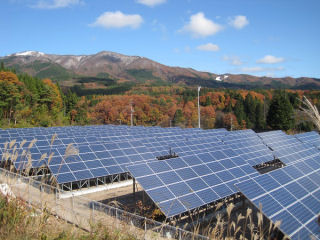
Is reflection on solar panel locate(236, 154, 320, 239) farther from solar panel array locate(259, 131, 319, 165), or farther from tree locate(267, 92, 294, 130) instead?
tree locate(267, 92, 294, 130)

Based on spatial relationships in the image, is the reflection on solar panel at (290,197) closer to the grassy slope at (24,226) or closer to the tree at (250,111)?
the grassy slope at (24,226)

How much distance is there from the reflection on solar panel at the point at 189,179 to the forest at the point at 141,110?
35548mm

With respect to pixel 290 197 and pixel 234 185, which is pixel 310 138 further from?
pixel 234 185

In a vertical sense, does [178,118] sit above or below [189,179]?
below

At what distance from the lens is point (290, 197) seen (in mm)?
8961

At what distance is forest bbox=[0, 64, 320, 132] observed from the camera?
50.5 metres

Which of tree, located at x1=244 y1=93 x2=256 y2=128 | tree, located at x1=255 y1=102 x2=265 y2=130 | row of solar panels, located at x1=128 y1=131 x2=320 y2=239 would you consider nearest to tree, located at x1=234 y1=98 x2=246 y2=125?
tree, located at x1=244 y1=93 x2=256 y2=128

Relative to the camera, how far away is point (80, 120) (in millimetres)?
64875

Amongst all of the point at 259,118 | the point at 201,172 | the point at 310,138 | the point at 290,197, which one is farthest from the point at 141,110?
the point at 290,197

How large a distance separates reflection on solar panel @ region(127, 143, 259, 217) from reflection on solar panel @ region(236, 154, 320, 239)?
1852 millimetres

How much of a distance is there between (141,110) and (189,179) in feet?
197

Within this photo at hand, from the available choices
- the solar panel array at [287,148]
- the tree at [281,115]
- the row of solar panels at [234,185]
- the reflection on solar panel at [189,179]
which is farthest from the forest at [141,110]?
the reflection on solar panel at [189,179]

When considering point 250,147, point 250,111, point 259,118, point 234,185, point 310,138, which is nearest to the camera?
point 234,185

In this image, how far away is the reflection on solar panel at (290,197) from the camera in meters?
7.39
